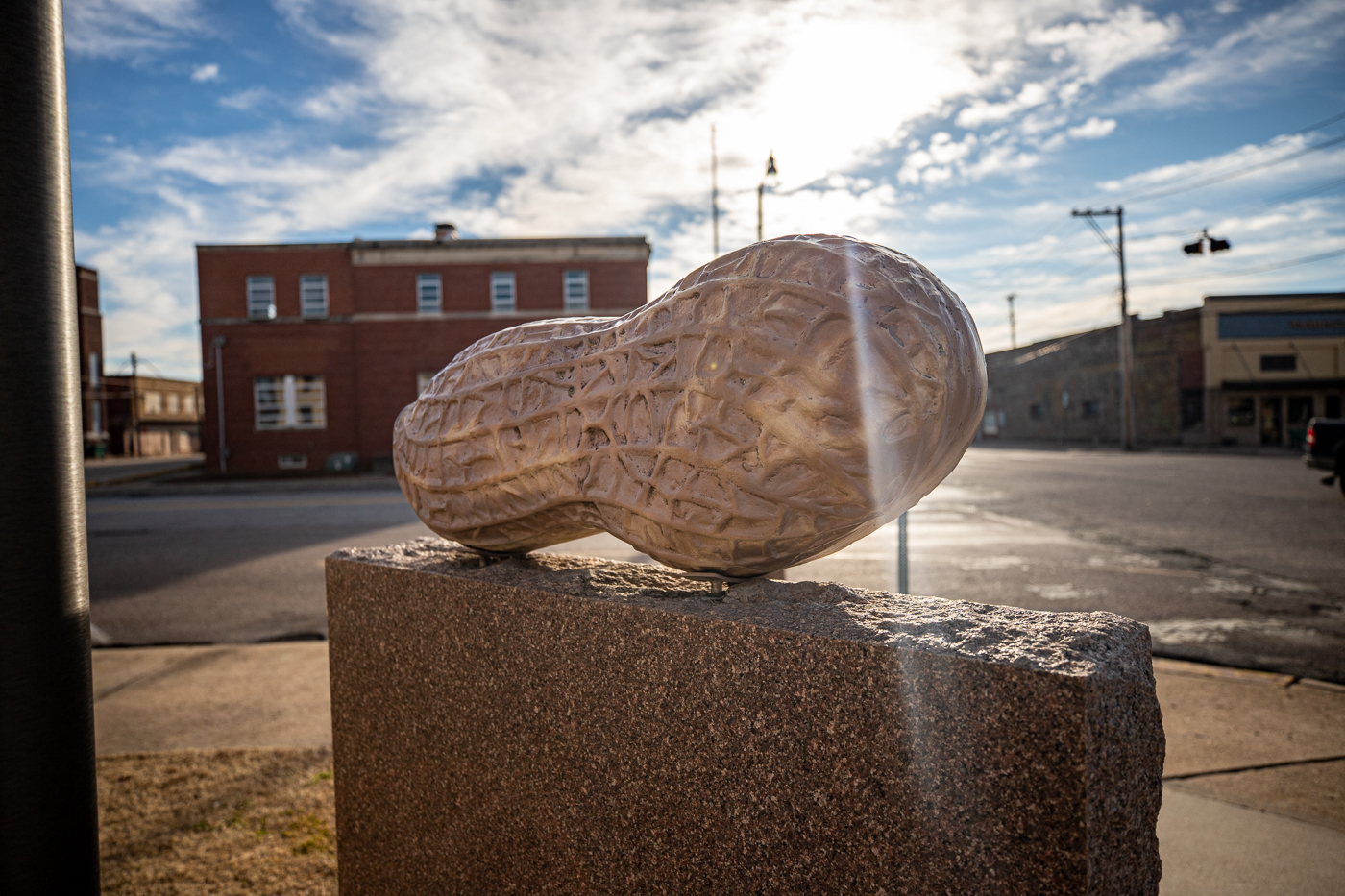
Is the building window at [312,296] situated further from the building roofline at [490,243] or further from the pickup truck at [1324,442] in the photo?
the pickup truck at [1324,442]

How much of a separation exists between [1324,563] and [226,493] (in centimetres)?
1800

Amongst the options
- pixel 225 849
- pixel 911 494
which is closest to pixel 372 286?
pixel 225 849

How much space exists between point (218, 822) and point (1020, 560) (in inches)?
263

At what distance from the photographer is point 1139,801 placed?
126 centimetres

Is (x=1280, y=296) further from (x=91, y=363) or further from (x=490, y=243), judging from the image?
(x=91, y=363)

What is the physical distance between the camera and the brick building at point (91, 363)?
34.0 meters

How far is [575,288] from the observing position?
69.3ft

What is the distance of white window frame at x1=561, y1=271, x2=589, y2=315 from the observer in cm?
2103

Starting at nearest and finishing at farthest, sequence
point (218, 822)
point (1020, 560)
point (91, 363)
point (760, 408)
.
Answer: point (760, 408)
point (218, 822)
point (1020, 560)
point (91, 363)

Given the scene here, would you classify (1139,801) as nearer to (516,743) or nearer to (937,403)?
(937,403)

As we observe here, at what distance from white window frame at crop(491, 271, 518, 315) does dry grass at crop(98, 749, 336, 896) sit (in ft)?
61.6

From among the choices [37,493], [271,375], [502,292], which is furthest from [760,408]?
[271,375]

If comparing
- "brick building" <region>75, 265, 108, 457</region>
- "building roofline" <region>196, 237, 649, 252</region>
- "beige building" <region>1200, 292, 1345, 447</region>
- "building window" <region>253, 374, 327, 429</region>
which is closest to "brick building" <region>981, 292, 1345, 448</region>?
"beige building" <region>1200, 292, 1345, 447</region>

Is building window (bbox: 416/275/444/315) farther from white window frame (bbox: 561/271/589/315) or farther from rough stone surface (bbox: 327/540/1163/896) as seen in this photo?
rough stone surface (bbox: 327/540/1163/896)
